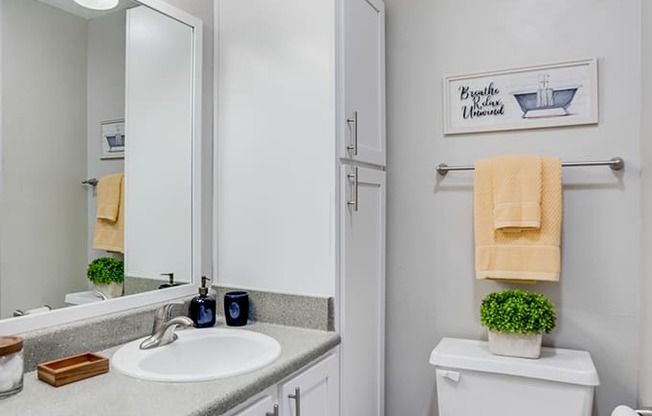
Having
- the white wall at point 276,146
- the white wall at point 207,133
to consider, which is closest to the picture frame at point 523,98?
the white wall at point 276,146

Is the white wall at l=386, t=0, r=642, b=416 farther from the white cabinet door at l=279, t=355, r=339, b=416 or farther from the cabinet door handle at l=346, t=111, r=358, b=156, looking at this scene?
the white cabinet door at l=279, t=355, r=339, b=416

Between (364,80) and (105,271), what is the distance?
3.55ft

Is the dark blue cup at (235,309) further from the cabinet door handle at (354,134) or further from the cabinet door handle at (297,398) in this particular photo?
the cabinet door handle at (354,134)

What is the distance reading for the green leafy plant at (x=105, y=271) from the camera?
134cm

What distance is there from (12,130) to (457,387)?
5.04ft

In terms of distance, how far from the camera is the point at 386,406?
76.7 inches

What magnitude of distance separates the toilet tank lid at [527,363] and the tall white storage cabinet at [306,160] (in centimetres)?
31

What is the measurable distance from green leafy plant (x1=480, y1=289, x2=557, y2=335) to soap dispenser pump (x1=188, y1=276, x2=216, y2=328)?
92cm

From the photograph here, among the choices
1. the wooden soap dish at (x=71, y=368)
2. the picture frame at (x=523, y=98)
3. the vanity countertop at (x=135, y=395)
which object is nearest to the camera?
the vanity countertop at (x=135, y=395)

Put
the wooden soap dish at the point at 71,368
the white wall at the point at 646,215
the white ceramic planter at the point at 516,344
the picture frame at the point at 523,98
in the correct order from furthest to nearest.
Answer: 1. the picture frame at the point at 523,98
2. the white ceramic planter at the point at 516,344
3. the white wall at the point at 646,215
4. the wooden soap dish at the point at 71,368

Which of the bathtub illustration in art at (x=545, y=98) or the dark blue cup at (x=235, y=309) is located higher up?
the bathtub illustration in art at (x=545, y=98)

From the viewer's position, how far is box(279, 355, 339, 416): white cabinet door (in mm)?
1251

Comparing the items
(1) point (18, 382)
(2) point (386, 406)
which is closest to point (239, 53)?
(1) point (18, 382)

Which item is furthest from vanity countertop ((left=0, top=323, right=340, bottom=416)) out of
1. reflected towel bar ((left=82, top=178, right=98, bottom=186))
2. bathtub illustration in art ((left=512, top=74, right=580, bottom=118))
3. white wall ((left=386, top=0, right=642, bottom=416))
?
bathtub illustration in art ((left=512, top=74, right=580, bottom=118))
